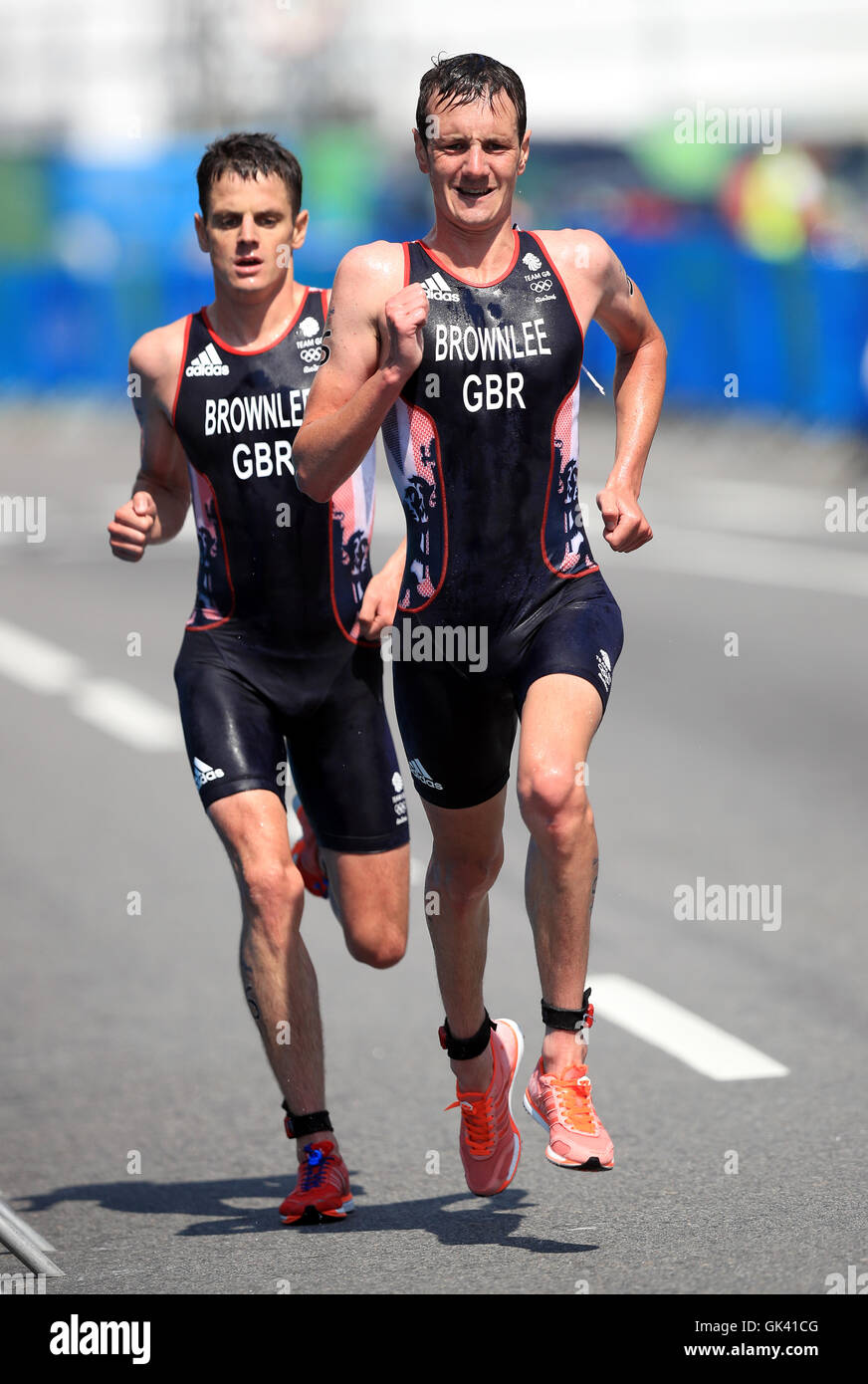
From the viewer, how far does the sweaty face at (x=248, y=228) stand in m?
5.91

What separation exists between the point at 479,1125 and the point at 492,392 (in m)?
1.90

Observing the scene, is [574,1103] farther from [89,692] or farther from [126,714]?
[89,692]

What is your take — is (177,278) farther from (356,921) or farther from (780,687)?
(356,921)

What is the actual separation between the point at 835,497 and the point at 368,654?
15.7 metres

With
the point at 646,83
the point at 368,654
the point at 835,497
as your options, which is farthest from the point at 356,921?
the point at 646,83

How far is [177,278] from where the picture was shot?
31047 mm

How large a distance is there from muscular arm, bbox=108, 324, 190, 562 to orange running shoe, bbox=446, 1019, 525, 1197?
1.70 metres

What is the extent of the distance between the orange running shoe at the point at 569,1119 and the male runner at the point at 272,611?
0.69 meters

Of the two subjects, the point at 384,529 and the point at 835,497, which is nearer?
the point at 384,529

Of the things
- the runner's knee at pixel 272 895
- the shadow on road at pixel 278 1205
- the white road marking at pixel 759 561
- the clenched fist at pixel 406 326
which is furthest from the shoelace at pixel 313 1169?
the white road marking at pixel 759 561

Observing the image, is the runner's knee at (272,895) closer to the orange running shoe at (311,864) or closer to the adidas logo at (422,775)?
the adidas logo at (422,775)
